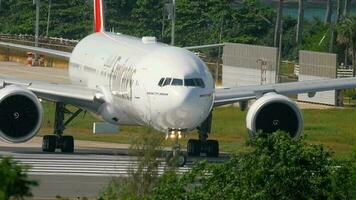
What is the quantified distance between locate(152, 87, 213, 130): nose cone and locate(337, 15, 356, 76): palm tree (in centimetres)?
4854

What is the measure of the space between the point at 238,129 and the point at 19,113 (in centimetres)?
1595

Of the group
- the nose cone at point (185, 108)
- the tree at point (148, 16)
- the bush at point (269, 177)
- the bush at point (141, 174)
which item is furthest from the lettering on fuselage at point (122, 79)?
the tree at point (148, 16)

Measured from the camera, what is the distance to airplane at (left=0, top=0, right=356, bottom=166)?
3978cm

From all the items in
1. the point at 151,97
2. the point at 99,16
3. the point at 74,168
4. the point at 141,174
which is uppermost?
the point at 99,16

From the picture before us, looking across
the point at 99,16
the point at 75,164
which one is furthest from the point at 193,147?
the point at 99,16

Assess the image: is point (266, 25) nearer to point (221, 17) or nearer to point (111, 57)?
point (221, 17)

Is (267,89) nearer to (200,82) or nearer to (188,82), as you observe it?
(200,82)

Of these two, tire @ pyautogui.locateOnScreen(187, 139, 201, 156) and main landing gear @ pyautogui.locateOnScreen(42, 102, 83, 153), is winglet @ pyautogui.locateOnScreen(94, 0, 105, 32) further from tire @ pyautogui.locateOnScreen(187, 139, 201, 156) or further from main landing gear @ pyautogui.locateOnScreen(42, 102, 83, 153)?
tire @ pyautogui.locateOnScreen(187, 139, 201, 156)

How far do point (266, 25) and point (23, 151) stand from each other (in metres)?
66.1

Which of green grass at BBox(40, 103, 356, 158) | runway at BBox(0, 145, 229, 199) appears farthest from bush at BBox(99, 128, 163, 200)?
green grass at BBox(40, 103, 356, 158)

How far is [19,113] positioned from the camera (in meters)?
42.2

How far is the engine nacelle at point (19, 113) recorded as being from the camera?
4188 centimetres

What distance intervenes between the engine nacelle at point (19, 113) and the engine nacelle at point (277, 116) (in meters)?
5.62

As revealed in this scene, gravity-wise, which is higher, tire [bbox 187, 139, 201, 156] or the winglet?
the winglet
